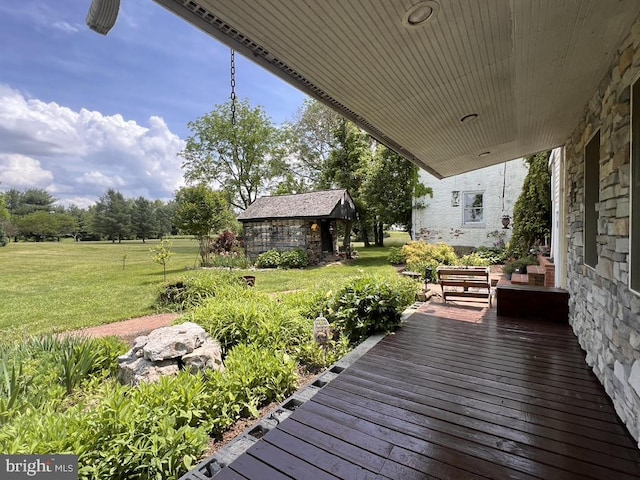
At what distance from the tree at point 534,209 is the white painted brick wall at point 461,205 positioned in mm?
2453

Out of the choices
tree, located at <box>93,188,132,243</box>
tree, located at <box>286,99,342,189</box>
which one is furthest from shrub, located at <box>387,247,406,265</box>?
tree, located at <box>93,188,132,243</box>

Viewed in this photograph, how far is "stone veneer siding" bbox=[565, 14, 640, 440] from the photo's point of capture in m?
2.15

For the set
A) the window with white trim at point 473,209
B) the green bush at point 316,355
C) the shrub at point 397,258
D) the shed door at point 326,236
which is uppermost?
the window with white trim at point 473,209

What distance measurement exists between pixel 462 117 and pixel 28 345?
6.61 metres

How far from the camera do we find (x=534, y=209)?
431 inches

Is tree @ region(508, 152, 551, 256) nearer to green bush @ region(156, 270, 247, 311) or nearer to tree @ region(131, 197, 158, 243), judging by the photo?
green bush @ region(156, 270, 247, 311)

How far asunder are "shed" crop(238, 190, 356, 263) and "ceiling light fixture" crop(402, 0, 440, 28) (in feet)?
42.1

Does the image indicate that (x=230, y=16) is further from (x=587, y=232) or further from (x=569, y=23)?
(x=587, y=232)

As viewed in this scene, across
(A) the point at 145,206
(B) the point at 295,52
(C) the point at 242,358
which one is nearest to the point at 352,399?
(C) the point at 242,358

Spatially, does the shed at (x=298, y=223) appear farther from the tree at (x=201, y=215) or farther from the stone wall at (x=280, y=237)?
the tree at (x=201, y=215)

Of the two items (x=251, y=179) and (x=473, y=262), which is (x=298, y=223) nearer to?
(x=473, y=262)

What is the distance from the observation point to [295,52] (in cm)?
213

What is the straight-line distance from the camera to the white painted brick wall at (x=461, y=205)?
13852 millimetres

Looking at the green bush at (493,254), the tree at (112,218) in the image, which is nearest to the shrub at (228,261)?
the green bush at (493,254)
